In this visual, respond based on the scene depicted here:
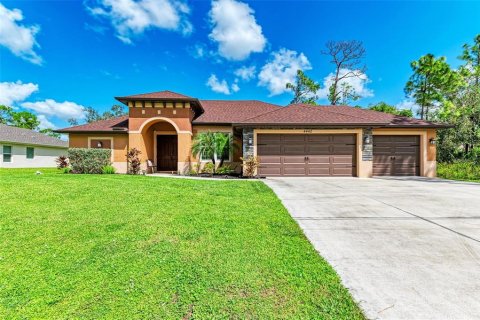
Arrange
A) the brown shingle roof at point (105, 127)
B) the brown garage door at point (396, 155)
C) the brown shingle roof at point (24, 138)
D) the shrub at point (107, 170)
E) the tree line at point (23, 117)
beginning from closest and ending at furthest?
the shrub at point (107, 170) < the brown garage door at point (396, 155) < the brown shingle roof at point (105, 127) < the brown shingle roof at point (24, 138) < the tree line at point (23, 117)

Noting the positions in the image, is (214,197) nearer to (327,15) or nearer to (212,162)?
(212,162)

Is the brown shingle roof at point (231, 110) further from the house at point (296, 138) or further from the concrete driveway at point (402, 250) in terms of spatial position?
the concrete driveway at point (402, 250)

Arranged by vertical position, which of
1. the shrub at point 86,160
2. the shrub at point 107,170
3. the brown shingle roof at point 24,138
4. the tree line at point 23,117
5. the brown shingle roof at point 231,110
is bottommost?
the shrub at point 107,170

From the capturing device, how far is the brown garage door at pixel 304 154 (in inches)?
455

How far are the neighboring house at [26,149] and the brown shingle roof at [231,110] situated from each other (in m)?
18.1

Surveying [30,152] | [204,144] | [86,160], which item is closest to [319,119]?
[204,144]

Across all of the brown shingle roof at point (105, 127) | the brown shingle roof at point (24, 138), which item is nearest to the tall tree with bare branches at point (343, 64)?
the brown shingle roof at point (105, 127)

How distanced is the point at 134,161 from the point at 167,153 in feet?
8.71

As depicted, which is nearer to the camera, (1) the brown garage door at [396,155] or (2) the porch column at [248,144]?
(2) the porch column at [248,144]

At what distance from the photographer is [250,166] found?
11156mm

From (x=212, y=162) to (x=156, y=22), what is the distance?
10307mm

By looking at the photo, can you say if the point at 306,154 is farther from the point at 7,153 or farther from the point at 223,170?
the point at 7,153

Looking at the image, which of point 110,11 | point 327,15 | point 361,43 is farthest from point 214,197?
point 361,43

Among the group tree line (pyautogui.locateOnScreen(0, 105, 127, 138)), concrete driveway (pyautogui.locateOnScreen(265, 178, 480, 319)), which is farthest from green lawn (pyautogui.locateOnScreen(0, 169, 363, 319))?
tree line (pyautogui.locateOnScreen(0, 105, 127, 138))
